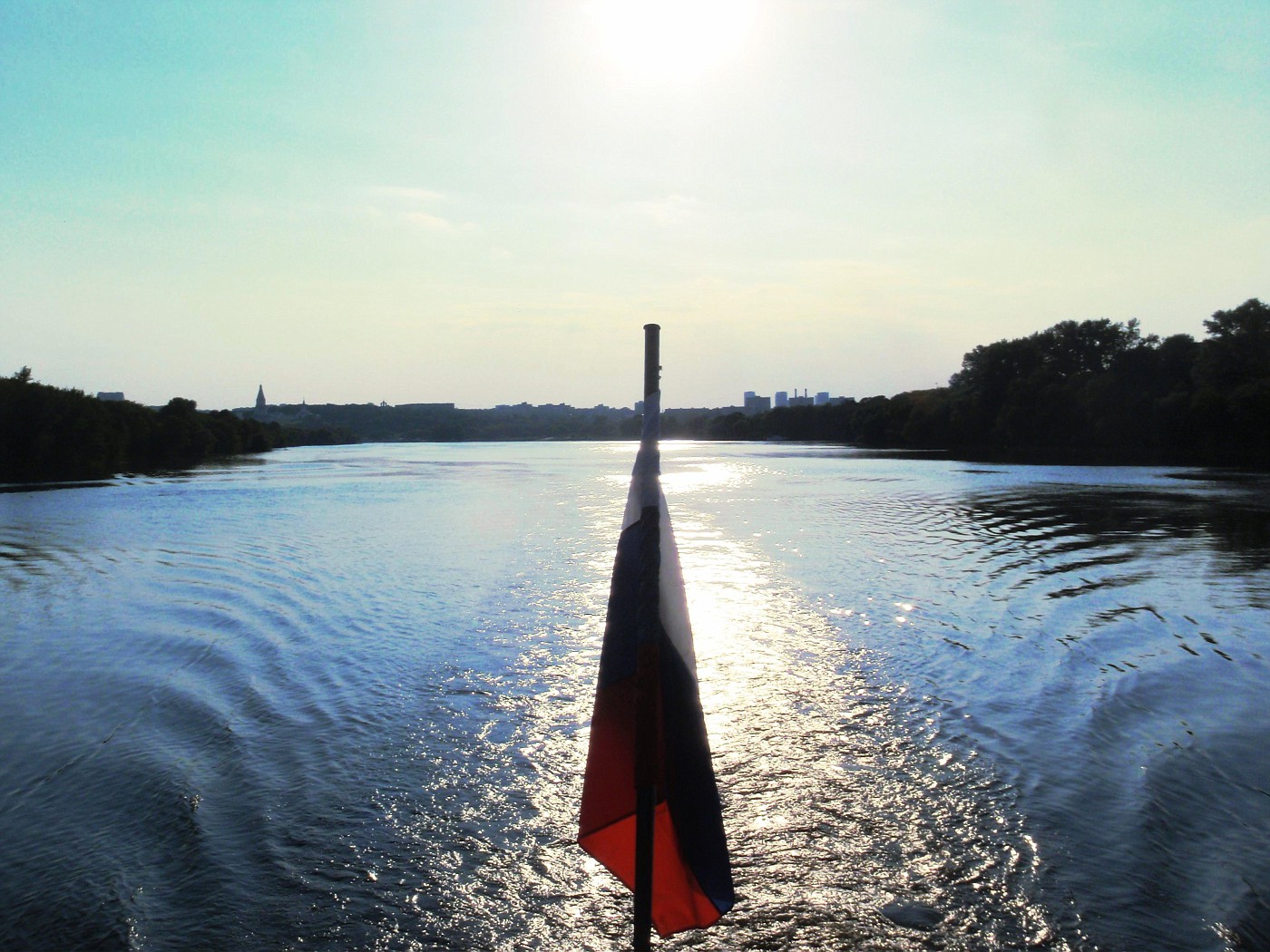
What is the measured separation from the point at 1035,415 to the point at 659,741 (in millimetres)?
99669

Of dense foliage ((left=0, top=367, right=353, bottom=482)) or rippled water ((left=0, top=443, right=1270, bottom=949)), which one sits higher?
dense foliage ((left=0, top=367, right=353, bottom=482))

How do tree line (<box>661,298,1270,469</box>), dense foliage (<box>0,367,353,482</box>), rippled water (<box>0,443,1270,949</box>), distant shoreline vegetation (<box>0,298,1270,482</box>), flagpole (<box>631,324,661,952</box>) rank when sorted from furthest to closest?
1. tree line (<box>661,298,1270,469</box>)
2. distant shoreline vegetation (<box>0,298,1270,482</box>)
3. dense foliage (<box>0,367,353,482</box>)
4. rippled water (<box>0,443,1270,949</box>)
5. flagpole (<box>631,324,661,952</box>)

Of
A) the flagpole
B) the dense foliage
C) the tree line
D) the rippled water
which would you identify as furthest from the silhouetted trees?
the flagpole

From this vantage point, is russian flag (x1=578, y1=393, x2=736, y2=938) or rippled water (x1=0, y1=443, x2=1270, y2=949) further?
rippled water (x1=0, y1=443, x2=1270, y2=949)

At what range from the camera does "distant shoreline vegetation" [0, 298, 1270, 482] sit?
57375 mm

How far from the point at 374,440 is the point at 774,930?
203m

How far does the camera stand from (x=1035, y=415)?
308 feet

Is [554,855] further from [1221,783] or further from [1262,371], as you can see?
[1262,371]

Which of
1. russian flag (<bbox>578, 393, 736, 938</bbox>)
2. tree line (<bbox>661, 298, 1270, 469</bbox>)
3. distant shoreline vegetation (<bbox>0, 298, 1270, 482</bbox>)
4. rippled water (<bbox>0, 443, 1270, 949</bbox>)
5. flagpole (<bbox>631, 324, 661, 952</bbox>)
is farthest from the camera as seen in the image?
tree line (<bbox>661, 298, 1270, 469</bbox>)

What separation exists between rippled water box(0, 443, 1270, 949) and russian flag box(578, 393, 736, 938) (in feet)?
4.56

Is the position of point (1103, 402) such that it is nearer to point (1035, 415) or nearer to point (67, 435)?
point (1035, 415)

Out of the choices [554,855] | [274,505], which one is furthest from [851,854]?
[274,505]

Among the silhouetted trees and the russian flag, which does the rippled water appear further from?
the silhouetted trees

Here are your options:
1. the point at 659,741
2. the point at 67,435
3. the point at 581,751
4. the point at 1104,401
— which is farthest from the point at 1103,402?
the point at 659,741
